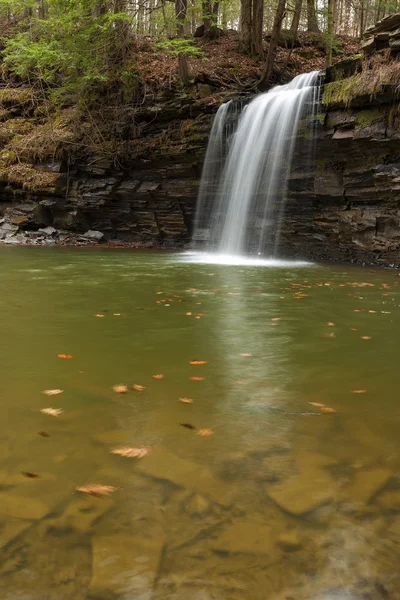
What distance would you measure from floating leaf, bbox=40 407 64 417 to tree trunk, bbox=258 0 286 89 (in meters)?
15.7

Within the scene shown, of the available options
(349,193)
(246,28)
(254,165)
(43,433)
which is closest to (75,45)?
(246,28)

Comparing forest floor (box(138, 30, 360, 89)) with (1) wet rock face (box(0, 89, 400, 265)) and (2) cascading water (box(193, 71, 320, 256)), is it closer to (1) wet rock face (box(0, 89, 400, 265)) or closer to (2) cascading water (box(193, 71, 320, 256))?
(1) wet rock face (box(0, 89, 400, 265))

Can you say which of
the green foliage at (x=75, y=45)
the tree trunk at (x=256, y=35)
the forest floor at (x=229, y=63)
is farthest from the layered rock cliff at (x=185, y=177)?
the tree trunk at (x=256, y=35)

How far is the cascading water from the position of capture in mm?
13414

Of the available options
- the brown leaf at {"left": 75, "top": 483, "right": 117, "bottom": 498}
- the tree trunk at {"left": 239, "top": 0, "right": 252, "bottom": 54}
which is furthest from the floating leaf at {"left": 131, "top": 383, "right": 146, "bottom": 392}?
the tree trunk at {"left": 239, "top": 0, "right": 252, "bottom": 54}

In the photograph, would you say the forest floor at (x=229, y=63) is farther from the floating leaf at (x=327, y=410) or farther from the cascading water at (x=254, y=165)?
the floating leaf at (x=327, y=410)

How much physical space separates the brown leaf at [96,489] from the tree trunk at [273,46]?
16.3 m

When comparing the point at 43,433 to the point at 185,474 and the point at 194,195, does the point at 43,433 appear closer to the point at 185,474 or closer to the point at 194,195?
the point at 185,474

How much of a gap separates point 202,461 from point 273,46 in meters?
16.2

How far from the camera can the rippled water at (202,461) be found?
168 centimetres

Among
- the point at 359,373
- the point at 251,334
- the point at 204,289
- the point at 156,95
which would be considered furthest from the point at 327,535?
the point at 156,95

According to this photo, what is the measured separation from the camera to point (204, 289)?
8.23 m

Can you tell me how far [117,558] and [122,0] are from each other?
18.4 m

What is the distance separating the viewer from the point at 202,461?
7.98 feet
